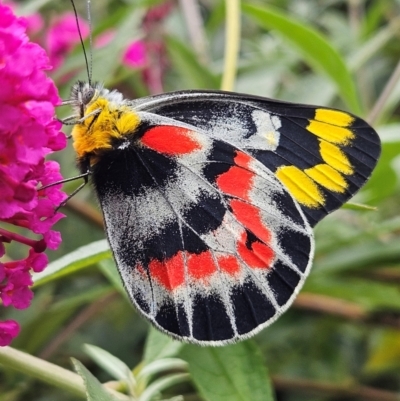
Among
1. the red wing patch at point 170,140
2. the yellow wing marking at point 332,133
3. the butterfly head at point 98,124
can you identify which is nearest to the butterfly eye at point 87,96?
the butterfly head at point 98,124

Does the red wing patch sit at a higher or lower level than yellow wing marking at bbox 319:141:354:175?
higher

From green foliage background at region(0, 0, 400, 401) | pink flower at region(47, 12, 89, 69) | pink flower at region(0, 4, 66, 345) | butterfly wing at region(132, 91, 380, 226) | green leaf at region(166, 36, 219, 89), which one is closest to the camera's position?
pink flower at region(0, 4, 66, 345)

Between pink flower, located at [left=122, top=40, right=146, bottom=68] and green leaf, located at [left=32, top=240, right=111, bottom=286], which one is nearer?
green leaf, located at [left=32, top=240, right=111, bottom=286]

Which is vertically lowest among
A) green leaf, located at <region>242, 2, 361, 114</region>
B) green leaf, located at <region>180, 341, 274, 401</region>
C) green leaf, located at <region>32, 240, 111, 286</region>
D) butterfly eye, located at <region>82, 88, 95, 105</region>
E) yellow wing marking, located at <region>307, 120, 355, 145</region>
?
green leaf, located at <region>180, 341, 274, 401</region>

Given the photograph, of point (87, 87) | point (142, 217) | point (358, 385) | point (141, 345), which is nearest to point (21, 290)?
point (142, 217)

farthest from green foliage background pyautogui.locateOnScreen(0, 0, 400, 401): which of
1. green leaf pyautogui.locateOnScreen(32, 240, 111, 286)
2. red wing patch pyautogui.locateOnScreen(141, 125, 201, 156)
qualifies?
red wing patch pyautogui.locateOnScreen(141, 125, 201, 156)

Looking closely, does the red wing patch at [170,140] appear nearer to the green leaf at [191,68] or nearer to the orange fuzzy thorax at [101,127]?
the orange fuzzy thorax at [101,127]

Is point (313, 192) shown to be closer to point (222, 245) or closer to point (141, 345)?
point (222, 245)

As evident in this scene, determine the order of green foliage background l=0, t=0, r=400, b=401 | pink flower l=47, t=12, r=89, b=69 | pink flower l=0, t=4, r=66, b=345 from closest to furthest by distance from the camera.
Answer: pink flower l=0, t=4, r=66, b=345 < green foliage background l=0, t=0, r=400, b=401 < pink flower l=47, t=12, r=89, b=69

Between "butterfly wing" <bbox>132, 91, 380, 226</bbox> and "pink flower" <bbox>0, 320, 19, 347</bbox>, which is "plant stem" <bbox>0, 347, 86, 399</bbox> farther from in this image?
"butterfly wing" <bbox>132, 91, 380, 226</bbox>
